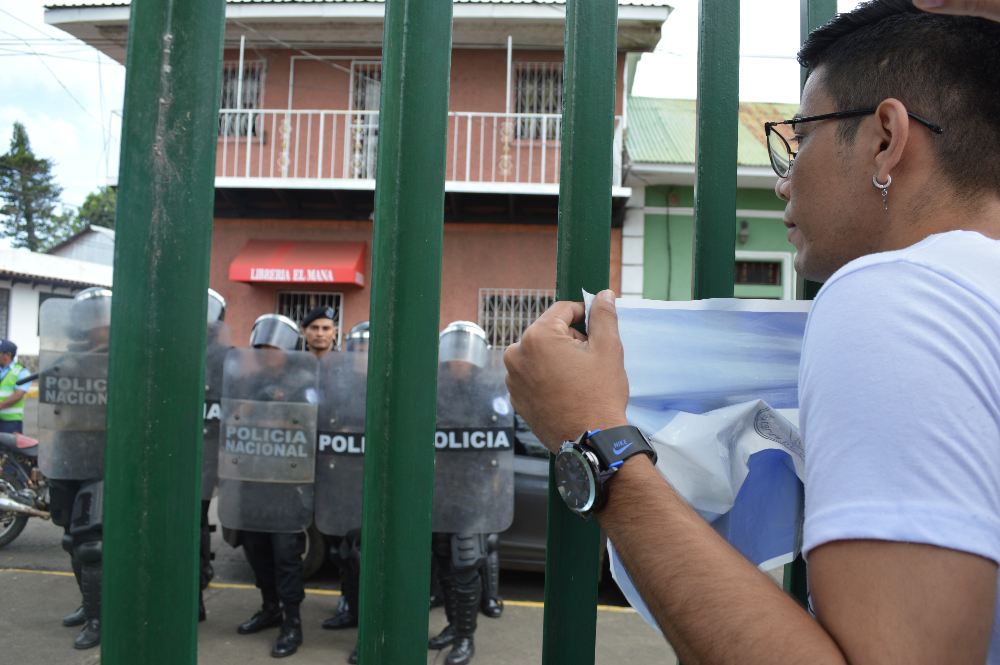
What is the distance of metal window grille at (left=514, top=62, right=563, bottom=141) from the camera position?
1052 cm

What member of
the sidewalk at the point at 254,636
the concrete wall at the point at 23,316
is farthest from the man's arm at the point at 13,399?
the concrete wall at the point at 23,316

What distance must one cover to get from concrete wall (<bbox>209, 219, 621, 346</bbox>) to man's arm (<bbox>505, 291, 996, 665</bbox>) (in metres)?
9.62

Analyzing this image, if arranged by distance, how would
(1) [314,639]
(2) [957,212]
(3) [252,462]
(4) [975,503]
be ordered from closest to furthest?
(4) [975,503], (2) [957,212], (3) [252,462], (1) [314,639]

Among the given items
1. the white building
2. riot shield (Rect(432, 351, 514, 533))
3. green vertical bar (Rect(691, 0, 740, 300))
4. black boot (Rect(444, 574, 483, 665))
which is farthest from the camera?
the white building

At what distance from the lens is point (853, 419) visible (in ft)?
1.78

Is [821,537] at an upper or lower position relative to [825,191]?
lower

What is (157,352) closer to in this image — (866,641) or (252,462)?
(866,641)

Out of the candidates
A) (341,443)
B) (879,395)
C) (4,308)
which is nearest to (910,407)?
(879,395)

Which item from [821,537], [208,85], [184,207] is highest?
[208,85]

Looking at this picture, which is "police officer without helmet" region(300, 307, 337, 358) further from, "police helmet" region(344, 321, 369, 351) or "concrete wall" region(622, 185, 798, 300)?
"concrete wall" region(622, 185, 798, 300)

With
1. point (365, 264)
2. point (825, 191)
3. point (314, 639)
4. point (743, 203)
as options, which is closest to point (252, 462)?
point (314, 639)

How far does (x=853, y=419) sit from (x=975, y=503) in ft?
0.33

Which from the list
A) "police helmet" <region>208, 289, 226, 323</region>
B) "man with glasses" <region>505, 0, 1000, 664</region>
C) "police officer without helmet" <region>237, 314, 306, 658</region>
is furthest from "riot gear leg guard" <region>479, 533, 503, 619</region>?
"man with glasses" <region>505, 0, 1000, 664</region>

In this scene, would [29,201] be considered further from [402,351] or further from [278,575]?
Answer: [402,351]
